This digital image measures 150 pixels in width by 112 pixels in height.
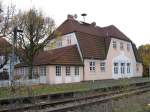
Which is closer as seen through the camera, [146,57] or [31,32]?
[31,32]

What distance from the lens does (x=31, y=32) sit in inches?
1480

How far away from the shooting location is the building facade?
37.8 metres

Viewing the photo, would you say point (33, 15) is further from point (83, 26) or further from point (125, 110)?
point (125, 110)

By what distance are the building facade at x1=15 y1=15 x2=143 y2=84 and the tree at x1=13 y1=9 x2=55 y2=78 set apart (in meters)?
1.68

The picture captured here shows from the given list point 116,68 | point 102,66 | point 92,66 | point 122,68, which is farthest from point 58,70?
point 122,68

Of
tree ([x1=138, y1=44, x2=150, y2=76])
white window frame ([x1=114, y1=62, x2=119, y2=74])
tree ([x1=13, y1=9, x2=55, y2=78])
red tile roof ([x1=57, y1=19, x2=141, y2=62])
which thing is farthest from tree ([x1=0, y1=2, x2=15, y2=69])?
A: tree ([x1=138, y1=44, x2=150, y2=76])

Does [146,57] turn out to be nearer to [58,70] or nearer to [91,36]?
[91,36]

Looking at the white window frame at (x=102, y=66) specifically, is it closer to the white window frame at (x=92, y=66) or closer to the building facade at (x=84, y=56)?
the building facade at (x=84, y=56)

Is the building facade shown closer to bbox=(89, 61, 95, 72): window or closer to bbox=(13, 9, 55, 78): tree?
bbox=(89, 61, 95, 72): window

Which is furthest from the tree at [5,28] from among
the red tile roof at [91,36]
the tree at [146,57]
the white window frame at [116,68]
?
the tree at [146,57]

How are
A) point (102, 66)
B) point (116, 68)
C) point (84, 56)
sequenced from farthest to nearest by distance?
point (116, 68), point (102, 66), point (84, 56)

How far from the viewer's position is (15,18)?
3581 cm

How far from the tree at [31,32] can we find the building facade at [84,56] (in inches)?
66.0

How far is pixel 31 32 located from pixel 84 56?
855cm
